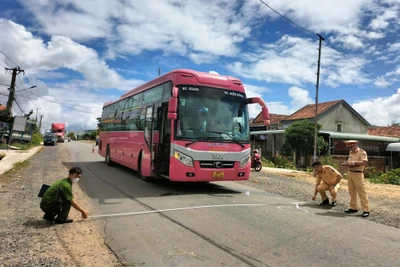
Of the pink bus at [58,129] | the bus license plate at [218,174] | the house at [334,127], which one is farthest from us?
the pink bus at [58,129]

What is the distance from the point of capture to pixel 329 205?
8.56m

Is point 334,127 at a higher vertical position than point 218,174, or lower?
higher

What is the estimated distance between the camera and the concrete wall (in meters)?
38.9

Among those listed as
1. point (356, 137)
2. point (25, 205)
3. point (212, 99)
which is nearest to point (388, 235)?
point (212, 99)

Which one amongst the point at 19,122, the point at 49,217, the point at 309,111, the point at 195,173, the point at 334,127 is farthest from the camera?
the point at 309,111

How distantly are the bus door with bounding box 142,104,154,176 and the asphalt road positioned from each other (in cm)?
142

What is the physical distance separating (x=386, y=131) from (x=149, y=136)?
42.7 meters

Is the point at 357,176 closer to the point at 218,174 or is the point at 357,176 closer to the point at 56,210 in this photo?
the point at 218,174

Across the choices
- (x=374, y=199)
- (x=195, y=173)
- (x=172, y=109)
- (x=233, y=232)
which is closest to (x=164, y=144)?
(x=195, y=173)

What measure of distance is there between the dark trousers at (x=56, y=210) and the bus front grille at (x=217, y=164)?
402cm

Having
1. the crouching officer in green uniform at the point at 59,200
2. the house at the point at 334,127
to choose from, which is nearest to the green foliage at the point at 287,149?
the house at the point at 334,127

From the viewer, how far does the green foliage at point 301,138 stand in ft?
86.4

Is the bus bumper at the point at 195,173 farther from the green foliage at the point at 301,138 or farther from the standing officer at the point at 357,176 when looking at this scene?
the green foliage at the point at 301,138

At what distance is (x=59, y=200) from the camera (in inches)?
242
